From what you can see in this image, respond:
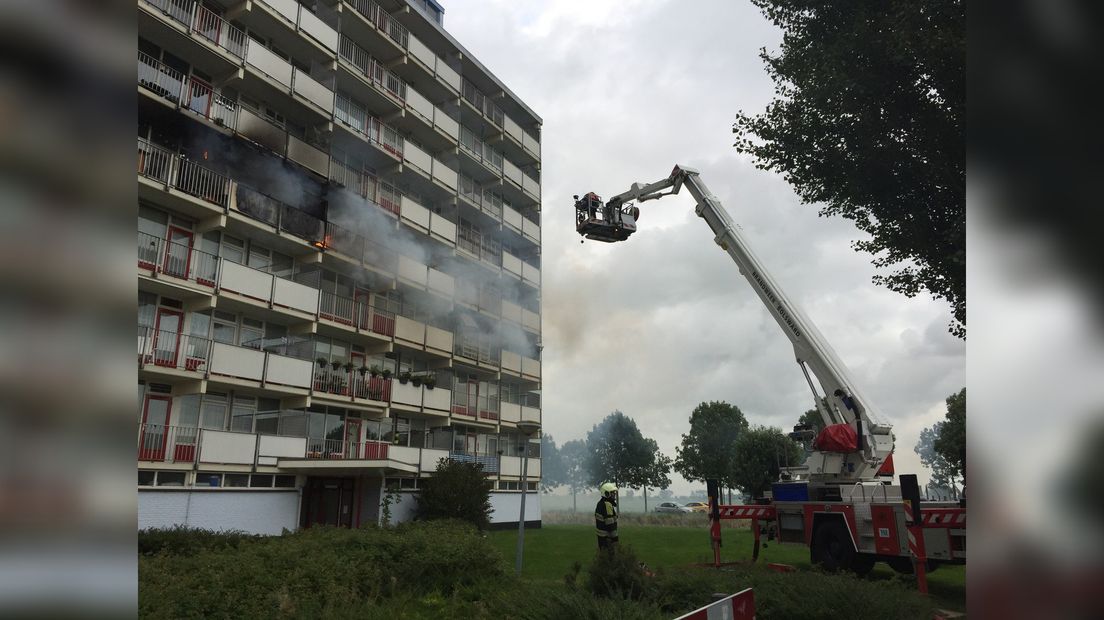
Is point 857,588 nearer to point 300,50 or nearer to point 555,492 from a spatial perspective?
point 300,50

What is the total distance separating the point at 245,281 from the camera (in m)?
20.3

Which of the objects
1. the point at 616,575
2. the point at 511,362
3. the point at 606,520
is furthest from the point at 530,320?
the point at 616,575

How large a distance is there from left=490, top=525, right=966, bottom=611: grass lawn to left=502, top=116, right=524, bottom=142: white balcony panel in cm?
2185

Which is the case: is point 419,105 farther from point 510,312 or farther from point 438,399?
point 438,399

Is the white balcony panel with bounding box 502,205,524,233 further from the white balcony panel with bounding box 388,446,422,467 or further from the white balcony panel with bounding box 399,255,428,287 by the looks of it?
the white balcony panel with bounding box 388,446,422,467

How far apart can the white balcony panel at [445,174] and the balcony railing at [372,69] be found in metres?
3.20

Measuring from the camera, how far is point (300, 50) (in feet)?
80.3

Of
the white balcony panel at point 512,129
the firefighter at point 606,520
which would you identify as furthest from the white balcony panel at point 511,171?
the firefighter at point 606,520

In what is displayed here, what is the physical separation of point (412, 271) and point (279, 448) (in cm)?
912

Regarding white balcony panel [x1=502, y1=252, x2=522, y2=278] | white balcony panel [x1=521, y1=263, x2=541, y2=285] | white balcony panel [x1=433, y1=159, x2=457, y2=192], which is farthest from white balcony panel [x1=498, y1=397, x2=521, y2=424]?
white balcony panel [x1=433, y1=159, x2=457, y2=192]

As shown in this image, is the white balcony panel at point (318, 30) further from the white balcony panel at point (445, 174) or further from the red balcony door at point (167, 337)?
the red balcony door at point (167, 337)

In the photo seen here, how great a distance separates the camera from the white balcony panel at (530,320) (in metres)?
36.3

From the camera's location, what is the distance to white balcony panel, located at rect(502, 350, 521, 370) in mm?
34219

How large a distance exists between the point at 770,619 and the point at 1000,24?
8.51m
